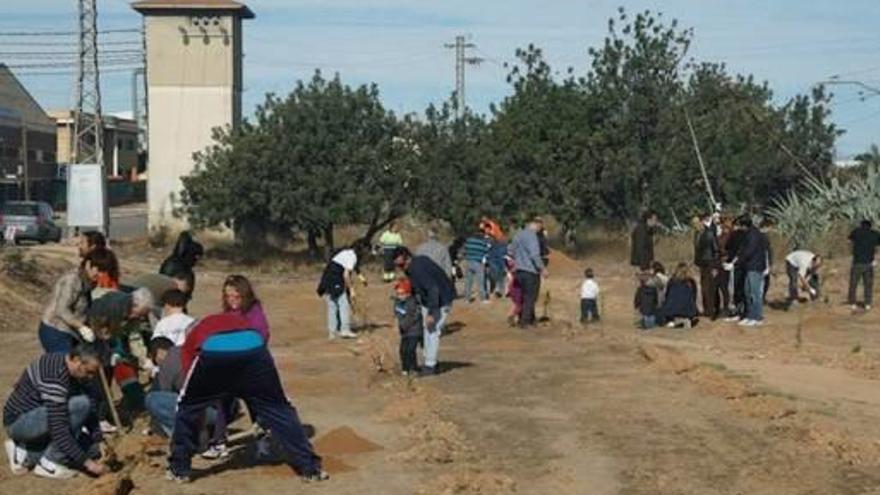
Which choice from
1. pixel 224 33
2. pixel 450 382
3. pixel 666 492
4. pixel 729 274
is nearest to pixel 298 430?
pixel 666 492

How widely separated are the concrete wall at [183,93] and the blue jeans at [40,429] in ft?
115

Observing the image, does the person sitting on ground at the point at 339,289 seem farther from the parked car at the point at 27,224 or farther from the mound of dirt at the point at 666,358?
the parked car at the point at 27,224

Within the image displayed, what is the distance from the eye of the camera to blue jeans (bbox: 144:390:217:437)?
1019 cm

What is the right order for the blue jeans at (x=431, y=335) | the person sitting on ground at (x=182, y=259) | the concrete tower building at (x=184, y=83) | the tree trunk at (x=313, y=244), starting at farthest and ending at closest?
the concrete tower building at (x=184, y=83)
the tree trunk at (x=313, y=244)
the blue jeans at (x=431, y=335)
the person sitting on ground at (x=182, y=259)

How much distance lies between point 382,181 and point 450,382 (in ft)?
81.6

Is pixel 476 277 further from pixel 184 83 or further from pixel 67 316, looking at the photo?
pixel 184 83

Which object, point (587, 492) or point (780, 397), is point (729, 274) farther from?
point (587, 492)

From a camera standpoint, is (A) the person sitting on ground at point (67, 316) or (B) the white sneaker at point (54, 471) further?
(A) the person sitting on ground at point (67, 316)

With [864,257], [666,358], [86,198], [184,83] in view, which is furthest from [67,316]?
[184,83]

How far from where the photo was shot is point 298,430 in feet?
31.1

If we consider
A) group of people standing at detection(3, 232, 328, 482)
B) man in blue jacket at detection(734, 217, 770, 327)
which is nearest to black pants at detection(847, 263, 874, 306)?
man in blue jacket at detection(734, 217, 770, 327)

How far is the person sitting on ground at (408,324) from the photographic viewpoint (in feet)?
48.8

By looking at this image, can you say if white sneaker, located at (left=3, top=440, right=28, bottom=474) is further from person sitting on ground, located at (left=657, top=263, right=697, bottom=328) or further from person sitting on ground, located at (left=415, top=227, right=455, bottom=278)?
person sitting on ground, located at (left=657, top=263, right=697, bottom=328)

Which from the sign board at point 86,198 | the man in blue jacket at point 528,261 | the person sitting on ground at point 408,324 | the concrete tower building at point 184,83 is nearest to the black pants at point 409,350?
the person sitting on ground at point 408,324
